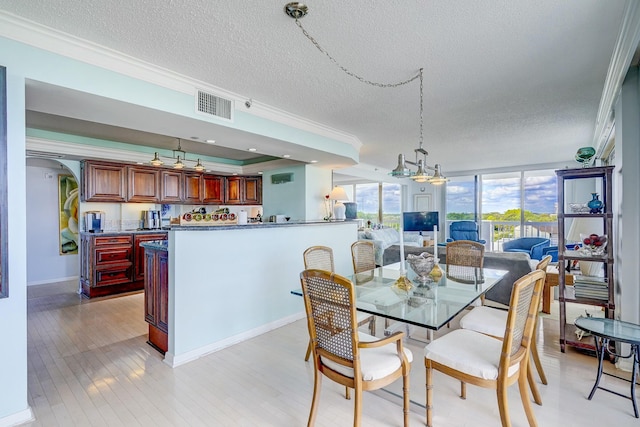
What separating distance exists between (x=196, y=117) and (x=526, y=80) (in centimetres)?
309

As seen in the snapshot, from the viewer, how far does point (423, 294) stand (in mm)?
2320

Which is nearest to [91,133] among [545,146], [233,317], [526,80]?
[233,317]

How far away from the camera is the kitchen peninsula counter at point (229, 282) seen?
8.96 ft

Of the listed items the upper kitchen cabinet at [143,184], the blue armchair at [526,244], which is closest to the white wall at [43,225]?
the upper kitchen cabinet at [143,184]

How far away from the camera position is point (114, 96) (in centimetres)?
238

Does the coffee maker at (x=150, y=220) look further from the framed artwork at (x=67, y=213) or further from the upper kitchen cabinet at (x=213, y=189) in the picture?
the framed artwork at (x=67, y=213)

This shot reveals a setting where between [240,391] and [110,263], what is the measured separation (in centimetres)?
386

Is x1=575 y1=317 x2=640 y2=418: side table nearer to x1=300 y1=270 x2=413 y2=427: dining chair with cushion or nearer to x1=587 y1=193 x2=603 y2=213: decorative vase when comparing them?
x1=587 y1=193 x2=603 y2=213: decorative vase

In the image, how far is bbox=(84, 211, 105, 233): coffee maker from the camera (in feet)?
16.6

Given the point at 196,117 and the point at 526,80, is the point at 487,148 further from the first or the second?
the point at 196,117

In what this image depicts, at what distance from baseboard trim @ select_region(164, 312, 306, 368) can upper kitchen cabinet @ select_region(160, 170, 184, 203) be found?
11.9ft

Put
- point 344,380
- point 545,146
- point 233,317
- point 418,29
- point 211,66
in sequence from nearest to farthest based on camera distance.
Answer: point 344,380 → point 418,29 → point 211,66 → point 233,317 → point 545,146

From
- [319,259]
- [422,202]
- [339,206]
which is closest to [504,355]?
[319,259]

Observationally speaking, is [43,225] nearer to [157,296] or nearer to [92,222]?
[92,222]
